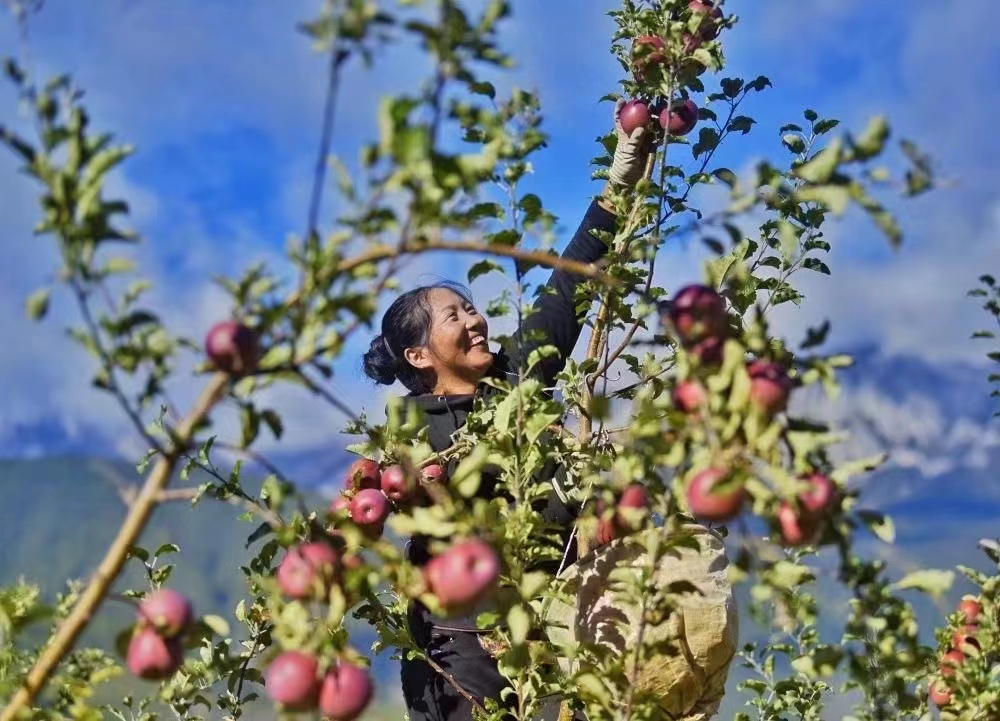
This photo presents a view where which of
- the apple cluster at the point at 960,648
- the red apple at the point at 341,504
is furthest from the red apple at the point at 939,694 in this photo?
the red apple at the point at 341,504

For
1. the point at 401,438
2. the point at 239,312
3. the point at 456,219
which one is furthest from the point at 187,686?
the point at 456,219

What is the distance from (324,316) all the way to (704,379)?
0.45 meters

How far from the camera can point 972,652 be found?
2.01 m

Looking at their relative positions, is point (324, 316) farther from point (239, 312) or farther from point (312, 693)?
point (312, 693)

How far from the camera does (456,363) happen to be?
10.8 feet

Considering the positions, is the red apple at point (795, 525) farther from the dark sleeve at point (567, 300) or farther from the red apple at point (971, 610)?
the dark sleeve at point (567, 300)

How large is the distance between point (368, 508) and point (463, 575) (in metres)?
1.16

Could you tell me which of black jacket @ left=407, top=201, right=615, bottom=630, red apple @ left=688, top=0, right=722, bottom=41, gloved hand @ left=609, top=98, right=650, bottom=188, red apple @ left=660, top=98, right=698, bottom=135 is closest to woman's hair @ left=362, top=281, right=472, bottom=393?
black jacket @ left=407, top=201, right=615, bottom=630

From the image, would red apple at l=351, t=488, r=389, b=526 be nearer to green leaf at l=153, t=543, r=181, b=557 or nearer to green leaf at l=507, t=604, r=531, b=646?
green leaf at l=153, t=543, r=181, b=557

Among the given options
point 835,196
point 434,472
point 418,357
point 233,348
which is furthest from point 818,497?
point 418,357

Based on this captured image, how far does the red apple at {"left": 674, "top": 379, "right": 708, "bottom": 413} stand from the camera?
3.86 feet

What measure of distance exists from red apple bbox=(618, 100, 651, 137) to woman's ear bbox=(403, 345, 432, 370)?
1132mm

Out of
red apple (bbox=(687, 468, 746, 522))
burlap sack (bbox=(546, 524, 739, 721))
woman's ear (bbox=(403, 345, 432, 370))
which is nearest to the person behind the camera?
red apple (bbox=(687, 468, 746, 522))

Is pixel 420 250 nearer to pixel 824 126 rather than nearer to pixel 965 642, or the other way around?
pixel 965 642
